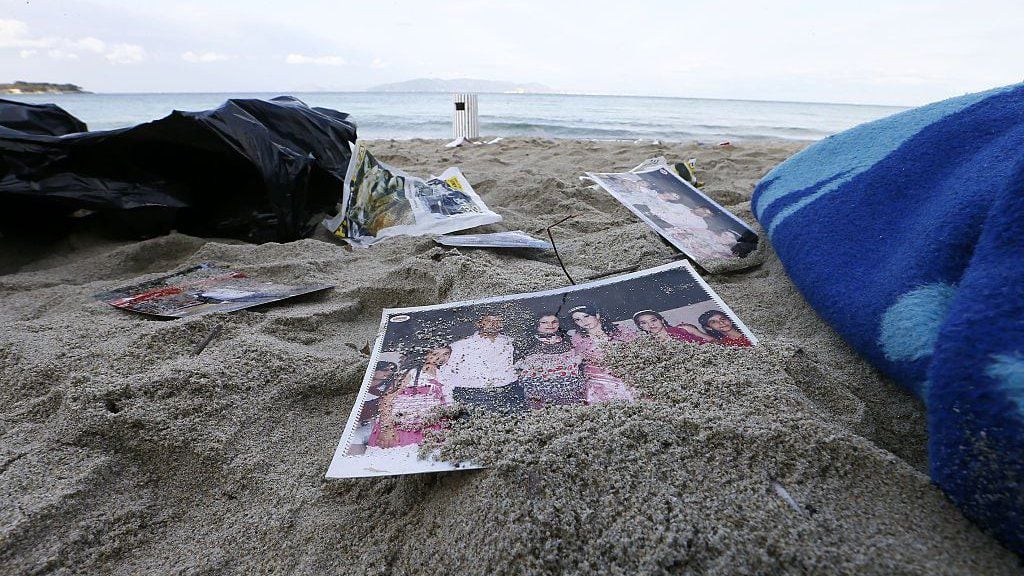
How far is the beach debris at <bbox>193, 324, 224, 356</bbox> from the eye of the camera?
27.7 inches

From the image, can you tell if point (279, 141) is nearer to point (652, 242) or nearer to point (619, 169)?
point (652, 242)

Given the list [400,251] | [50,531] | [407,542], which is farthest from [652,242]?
[50,531]

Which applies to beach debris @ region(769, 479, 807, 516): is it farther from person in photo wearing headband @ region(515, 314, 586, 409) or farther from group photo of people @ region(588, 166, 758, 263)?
group photo of people @ region(588, 166, 758, 263)

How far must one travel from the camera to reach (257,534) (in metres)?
0.45

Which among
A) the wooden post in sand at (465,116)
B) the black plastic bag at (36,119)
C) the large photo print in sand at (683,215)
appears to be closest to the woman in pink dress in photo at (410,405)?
the large photo print in sand at (683,215)

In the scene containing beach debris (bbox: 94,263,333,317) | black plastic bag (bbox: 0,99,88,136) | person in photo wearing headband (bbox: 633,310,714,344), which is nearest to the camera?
person in photo wearing headband (bbox: 633,310,714,344)

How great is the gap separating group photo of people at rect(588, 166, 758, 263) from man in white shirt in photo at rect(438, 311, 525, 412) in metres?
0.48

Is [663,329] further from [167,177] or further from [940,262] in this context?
[167,177]

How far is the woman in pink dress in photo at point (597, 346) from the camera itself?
1.71ft

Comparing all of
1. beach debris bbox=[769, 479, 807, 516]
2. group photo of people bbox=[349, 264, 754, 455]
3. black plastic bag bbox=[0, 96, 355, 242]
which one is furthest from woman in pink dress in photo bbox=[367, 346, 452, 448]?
black plastic bag bbox=[0, 96, 355, 242]

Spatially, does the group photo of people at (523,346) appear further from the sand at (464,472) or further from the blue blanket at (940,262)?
the blue blanket at (940,262)

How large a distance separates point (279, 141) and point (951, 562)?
1486mm

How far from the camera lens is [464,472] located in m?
0.45

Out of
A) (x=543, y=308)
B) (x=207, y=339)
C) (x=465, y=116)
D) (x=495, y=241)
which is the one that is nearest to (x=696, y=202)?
(x=495, y=241)
